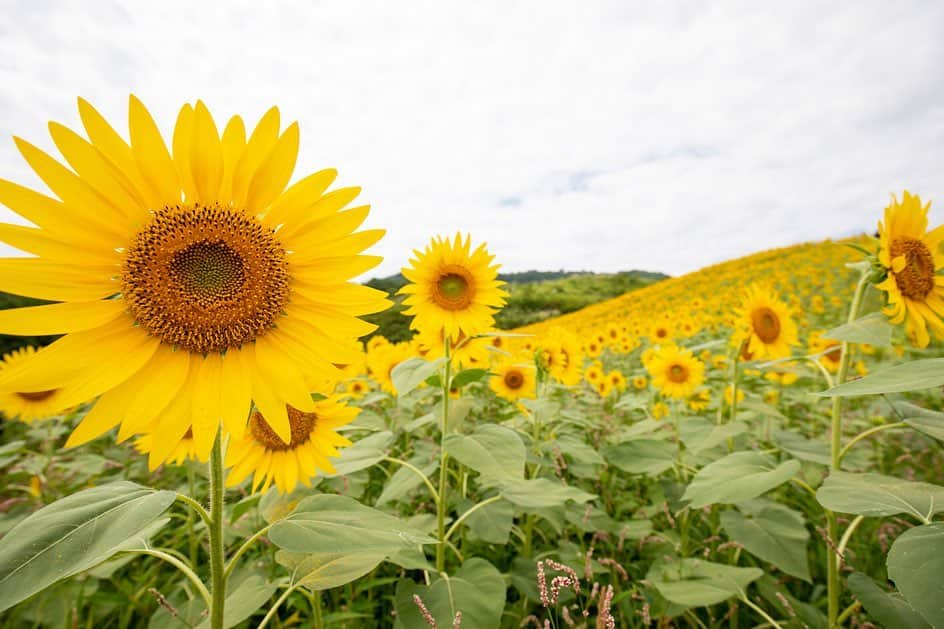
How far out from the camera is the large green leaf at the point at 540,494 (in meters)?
2.01

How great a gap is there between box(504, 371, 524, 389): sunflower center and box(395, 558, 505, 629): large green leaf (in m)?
2.69

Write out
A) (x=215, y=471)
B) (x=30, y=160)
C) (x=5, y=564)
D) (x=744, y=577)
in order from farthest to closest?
(x=744, y=577)
(x=215, y=471)
(x=30, y=160)
(x=5, y=564)

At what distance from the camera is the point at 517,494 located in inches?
84.7

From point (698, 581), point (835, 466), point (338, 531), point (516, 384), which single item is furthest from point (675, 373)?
point (338, 531)

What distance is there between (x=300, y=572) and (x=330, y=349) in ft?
2.67

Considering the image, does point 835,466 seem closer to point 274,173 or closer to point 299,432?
point 299,432

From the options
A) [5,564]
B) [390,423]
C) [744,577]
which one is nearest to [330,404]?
[5,564]

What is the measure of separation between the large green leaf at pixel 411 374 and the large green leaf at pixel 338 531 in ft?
2.29

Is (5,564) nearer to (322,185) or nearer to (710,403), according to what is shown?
(322,185)

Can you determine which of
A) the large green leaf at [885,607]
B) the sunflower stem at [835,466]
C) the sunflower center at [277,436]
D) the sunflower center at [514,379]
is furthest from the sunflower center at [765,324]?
the sunflower center at [277,436]

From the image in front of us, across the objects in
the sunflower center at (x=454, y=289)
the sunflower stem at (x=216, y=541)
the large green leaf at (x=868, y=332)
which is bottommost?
the sunflower stem at (x=216, y=541)

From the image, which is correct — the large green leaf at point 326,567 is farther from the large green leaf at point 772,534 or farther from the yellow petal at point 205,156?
the large green leaf at point 772,534

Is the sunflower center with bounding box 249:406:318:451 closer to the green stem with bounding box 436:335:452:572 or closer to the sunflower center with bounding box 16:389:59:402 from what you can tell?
the green stem with bounding box 436:335:452:572

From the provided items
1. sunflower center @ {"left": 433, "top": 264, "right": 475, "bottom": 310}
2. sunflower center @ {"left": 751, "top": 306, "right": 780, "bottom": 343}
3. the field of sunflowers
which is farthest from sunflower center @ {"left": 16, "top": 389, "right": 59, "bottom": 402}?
sunflower center @ {"left": 751, "top": 306, "right": 780, "bottom": 343}
